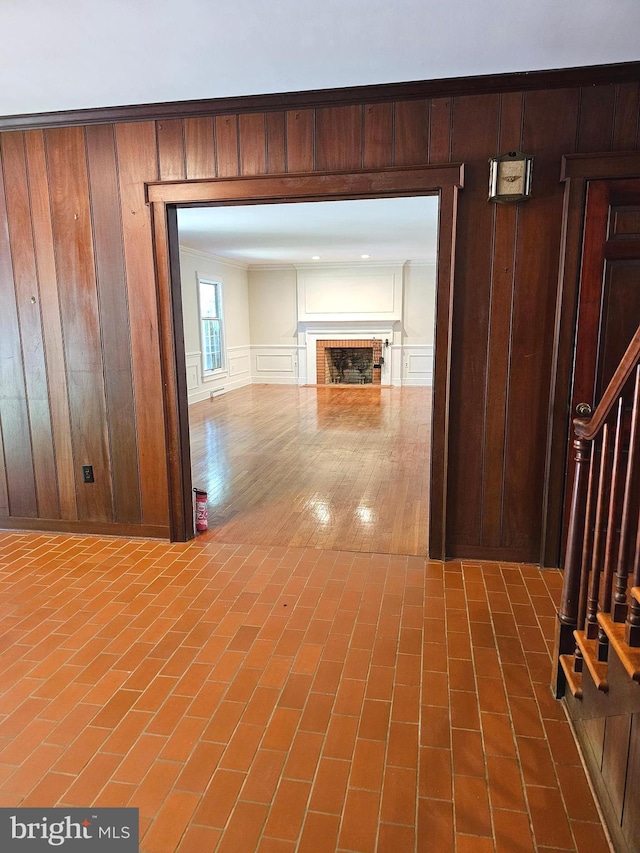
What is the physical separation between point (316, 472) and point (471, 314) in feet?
8.11

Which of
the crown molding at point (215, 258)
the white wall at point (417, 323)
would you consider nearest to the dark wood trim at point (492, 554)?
the crown molding at point (215, 258)

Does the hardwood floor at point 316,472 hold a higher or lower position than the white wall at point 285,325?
lower

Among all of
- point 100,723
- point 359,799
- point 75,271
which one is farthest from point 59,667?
point 75,271

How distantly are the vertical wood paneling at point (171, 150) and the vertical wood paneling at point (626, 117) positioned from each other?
7.47ft

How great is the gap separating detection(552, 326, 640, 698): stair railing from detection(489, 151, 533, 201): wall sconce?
1.35 metres

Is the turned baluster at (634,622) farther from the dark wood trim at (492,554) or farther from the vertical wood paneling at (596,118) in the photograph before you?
the vertical wood paneling at (596,118)

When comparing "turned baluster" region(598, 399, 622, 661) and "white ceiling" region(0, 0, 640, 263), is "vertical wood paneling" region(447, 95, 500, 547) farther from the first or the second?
"turned baluster" region(598, 399, 622, 661)

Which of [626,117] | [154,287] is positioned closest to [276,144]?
[154,287]

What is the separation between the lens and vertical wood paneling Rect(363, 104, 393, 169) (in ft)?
9.38

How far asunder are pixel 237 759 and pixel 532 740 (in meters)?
0.97

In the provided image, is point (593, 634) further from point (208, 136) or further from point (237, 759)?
point (208, 136)

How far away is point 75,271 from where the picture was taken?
334 cm

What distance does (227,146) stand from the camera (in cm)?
304

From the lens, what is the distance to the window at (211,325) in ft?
30.7
